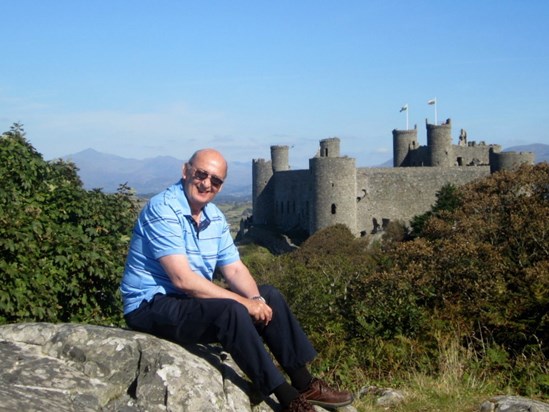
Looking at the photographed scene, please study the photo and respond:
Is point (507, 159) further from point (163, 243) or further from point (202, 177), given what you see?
point (163, 243)

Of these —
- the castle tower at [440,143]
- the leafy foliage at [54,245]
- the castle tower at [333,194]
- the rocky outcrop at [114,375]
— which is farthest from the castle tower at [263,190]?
the rocky outcrop at [114,375]

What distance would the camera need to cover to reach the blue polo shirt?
4879 mm

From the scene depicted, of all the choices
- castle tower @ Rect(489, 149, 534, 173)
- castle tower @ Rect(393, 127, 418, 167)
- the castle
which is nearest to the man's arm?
the castle

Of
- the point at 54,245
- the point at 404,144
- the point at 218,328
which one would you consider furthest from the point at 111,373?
the point at 404,144

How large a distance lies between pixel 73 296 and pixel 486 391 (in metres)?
3.94

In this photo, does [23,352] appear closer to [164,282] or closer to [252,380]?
[164,282]

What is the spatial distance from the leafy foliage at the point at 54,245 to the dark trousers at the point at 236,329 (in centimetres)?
213

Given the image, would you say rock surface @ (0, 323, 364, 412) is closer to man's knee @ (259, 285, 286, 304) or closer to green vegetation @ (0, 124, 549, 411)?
man's knee @ (259, 285, 286, 304)

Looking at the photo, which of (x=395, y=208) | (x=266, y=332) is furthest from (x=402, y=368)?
(x=395, y=208)

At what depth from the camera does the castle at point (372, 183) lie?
42469 millimetres

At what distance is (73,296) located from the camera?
743cm

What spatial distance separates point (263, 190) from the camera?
50.1 metres

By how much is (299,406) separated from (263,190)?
4539 cm

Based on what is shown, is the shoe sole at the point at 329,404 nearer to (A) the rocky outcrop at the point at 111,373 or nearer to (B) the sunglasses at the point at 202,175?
(A) the rocky outcrop at the point at 111,373
